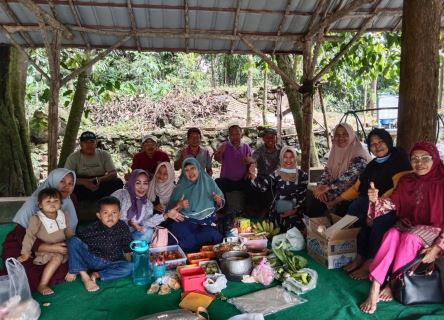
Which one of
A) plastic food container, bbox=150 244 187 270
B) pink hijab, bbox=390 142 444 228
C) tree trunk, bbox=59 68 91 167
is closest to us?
pink hijab, bbox=390 142 444 228

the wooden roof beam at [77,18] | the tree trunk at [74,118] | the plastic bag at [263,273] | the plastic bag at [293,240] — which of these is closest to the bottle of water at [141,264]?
the plastic bag at [263,273]

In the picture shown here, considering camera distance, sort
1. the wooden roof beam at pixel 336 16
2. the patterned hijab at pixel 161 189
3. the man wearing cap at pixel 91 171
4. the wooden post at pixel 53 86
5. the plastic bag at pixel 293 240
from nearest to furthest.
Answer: the plastic bag at pixel 293 240 → the wooden roof beam at pixel 336 16 → the patterned hijab at pixel 161 189 → the wooden post at pixel 53 86 → the man wearing cap at pixel 91 171

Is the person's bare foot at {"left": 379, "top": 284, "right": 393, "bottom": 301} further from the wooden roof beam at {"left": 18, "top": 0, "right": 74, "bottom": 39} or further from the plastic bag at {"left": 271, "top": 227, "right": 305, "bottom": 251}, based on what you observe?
the wooden roof beam at {"left": 18, "top": 0, "right": 74, "bottom": 39}

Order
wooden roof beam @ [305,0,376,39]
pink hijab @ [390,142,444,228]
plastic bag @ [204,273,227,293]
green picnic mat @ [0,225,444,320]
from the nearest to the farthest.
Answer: green picnic mat @ [0,225,444,320], pink hijab @ [390,142,444,228], plastic bag @ [204,273,227,293], wooden roof beam @ [305,0,376,39]

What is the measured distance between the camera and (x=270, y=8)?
514cm

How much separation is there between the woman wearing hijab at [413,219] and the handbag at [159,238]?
2.05 m

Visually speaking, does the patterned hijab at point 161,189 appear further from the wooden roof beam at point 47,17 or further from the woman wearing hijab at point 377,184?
the wooden roof beam at point 47,17

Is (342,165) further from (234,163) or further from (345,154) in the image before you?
(234,163)

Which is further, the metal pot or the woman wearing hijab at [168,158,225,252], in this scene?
the woman wearing hijab at [168,158,225,252]

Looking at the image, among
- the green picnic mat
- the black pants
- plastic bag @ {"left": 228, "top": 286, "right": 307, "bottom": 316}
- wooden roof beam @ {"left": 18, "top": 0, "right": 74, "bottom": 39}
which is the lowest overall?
the green picnic mat

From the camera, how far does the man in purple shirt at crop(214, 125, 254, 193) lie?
5770 millimetres

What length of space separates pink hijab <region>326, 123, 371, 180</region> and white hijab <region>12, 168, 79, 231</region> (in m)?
3.05

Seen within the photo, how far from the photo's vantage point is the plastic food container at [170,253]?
3.63 metres

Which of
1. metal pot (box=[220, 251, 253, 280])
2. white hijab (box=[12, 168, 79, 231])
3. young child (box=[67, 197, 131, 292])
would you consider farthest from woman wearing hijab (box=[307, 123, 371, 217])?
white hijab (box=[12, 168, 79, 231])
